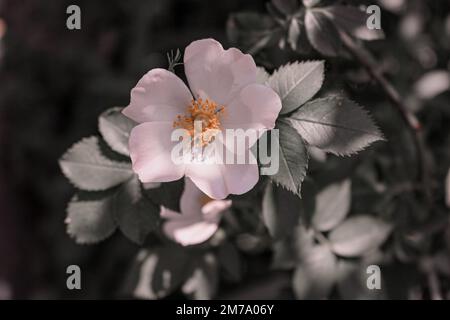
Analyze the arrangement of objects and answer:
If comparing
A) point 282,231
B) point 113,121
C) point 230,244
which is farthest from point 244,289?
point 113,121

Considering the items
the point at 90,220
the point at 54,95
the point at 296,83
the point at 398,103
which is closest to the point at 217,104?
the point at 296,83

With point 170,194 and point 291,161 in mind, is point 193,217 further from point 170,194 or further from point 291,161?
point 291,161

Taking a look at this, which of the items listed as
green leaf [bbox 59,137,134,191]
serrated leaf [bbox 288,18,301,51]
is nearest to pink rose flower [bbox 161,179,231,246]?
green leaf [bbox 59,137,134,191]

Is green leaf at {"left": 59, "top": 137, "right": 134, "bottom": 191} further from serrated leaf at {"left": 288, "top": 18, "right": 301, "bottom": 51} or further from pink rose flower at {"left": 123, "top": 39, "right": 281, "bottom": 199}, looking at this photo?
serrated leaf at {"left": 288, "top": 18, "right": 301, "bottom": 51}

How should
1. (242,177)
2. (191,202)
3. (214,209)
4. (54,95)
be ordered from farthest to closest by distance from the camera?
(54,95), (191,202), (214,209), (242,177)

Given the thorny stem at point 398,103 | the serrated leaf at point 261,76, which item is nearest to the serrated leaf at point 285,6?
the thorny stem at point 398,103

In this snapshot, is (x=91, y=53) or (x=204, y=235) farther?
(x=91, y=53)

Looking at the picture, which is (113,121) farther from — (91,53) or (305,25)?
(91,53)
